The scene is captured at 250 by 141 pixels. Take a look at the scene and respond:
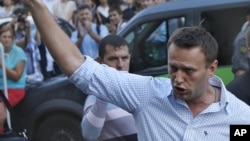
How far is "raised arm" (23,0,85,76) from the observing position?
298 centimetres

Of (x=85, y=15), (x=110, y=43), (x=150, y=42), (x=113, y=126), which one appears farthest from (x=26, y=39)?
(x=113, y=126)

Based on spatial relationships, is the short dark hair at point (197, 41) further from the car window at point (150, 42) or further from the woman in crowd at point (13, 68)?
the woman in crowd at point (13, 68)

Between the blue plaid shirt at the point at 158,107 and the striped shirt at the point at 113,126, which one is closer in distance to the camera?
the blue plaid shirt at the point at 158,107

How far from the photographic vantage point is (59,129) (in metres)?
8.94

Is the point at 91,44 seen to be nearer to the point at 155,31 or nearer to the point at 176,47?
the point at 155,31

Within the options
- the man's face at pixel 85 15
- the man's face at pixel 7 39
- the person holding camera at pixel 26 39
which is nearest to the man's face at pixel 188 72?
the man's face at pixel 7 39

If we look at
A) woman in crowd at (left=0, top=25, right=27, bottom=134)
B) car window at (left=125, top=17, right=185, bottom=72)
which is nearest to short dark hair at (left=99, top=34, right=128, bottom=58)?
car window at (left=125, top=17, right=185, bottom=72)

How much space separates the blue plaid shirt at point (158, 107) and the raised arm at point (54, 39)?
4cm

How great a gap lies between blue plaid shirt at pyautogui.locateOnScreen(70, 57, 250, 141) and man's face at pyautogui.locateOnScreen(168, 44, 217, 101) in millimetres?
78

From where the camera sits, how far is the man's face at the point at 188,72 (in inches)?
121

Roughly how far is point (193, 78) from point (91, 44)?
7358 millimetres

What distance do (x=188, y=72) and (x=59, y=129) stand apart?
597cm

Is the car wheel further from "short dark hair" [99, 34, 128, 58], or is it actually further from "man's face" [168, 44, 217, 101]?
"man's face" [168, 44, 217, 101]

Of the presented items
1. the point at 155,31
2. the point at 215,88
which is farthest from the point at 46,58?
the point at 215,88
